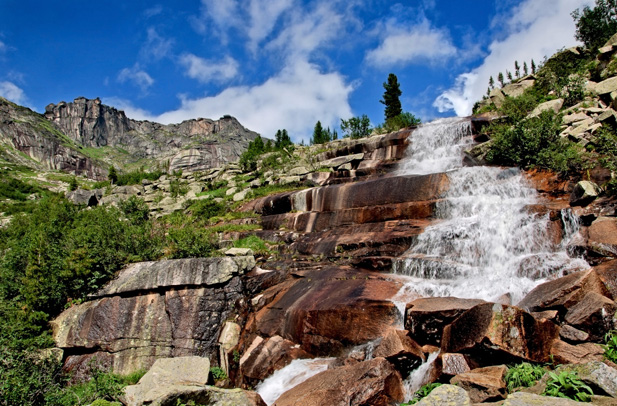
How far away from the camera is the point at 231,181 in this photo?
137 feet

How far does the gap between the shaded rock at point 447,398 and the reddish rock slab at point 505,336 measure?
162 cm

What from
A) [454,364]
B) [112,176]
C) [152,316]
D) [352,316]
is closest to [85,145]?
[112,176]

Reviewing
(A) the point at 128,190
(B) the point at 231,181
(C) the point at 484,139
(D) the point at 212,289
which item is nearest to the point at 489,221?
(D) the point at 212,289

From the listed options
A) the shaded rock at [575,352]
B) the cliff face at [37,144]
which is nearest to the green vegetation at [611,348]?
the shaded rock at [575,352]

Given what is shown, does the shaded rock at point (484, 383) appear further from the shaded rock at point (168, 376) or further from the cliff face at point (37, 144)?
the cliff face at point (37, 144)

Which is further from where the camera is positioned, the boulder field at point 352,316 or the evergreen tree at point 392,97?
the evergreen tree at point 392,97

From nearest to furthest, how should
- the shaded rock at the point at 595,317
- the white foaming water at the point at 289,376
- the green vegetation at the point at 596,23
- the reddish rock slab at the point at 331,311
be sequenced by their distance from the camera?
the shaded rock at the point at 595,317 → the white foaming water at the point at 289,376 → the reddish rock slab at the point at 331,311 → the green vegetation at the point at 596,23

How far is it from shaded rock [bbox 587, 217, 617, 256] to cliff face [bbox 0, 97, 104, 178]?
155 metres

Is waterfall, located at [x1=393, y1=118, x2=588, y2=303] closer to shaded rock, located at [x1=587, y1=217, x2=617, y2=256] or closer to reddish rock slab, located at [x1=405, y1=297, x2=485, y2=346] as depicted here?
shaded rock, located at [x1=587, y1=217, x2=617, y2=256]

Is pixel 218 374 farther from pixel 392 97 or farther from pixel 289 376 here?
pixel 392 97

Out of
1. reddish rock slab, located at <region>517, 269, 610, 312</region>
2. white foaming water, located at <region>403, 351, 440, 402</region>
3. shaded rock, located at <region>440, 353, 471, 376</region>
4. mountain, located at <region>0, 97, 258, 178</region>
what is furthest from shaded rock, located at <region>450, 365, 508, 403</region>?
mountain, located at <region>0, 97, 258, 178</region>

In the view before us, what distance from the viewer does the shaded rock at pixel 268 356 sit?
32.8ft

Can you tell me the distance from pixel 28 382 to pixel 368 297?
356 inches

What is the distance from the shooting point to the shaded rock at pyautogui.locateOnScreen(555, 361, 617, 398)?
4746 millimetres
